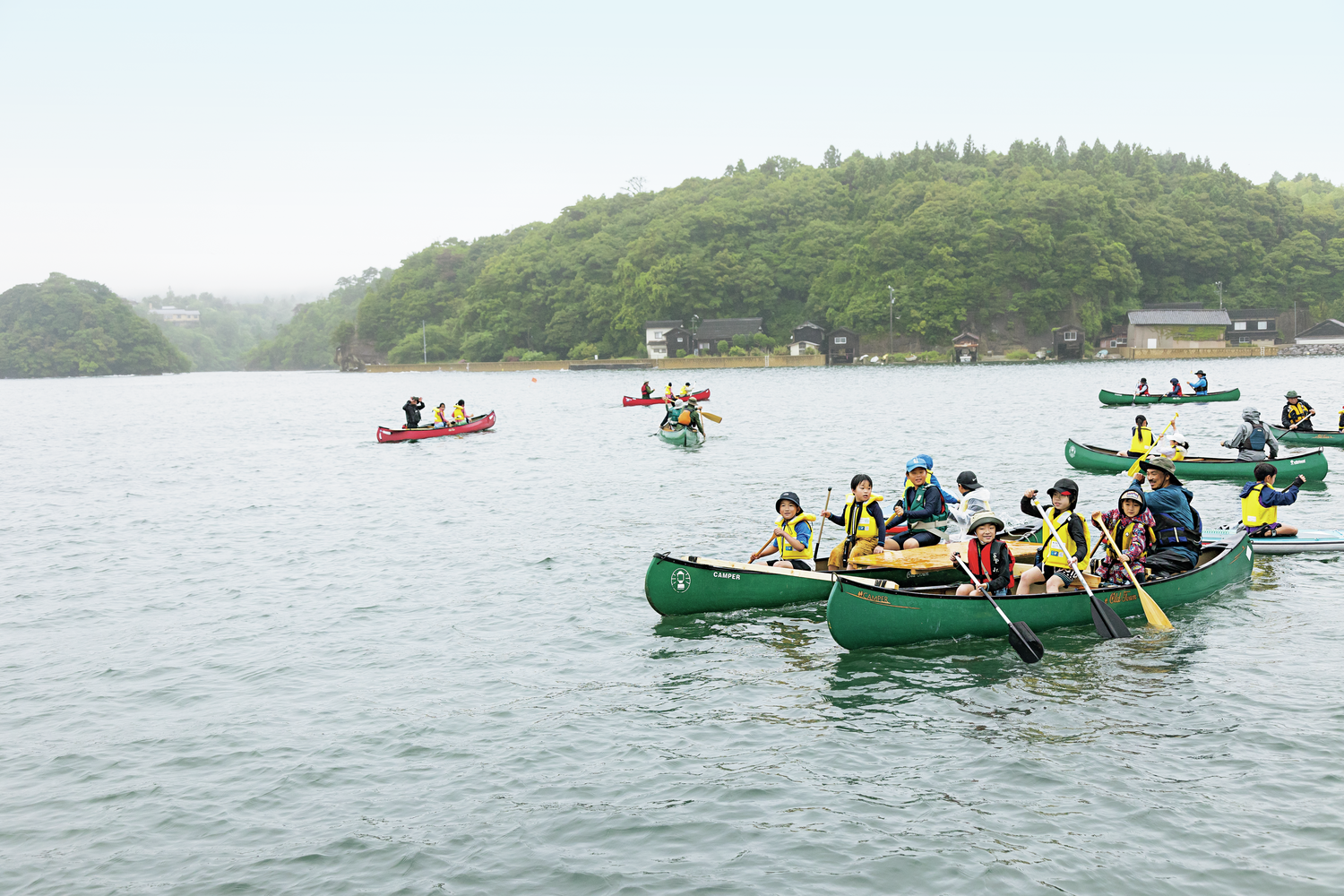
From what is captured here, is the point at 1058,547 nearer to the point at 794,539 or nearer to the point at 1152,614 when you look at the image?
the point at 1152,614

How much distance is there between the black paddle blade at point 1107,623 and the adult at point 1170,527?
5.46ft

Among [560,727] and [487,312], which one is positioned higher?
[487,312]

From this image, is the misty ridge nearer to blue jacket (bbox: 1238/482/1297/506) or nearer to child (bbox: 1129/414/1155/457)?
child (bbox: 1129/414/1155/457)

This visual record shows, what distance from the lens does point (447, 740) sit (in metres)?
11.0

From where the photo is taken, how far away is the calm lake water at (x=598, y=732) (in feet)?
27.6

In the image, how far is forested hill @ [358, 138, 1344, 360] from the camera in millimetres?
130575

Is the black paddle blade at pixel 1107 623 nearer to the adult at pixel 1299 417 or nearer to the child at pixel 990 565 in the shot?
the child at pixel 990 565

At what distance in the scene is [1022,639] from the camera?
1248cm

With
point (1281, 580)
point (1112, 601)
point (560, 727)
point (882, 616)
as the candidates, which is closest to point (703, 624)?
point (882, 616)

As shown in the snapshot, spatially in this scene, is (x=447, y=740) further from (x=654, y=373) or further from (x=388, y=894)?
(x=654, y=373)

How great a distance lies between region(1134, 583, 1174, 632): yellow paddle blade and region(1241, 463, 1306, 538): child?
5265mm

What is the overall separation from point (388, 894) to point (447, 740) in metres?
2.96

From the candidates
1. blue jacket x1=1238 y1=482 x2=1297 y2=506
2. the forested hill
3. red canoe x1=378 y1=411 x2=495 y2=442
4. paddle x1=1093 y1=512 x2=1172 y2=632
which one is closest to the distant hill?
the forested hill

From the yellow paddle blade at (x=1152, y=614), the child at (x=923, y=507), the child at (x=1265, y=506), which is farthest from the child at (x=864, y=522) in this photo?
the child at (x=1265, y=506)
